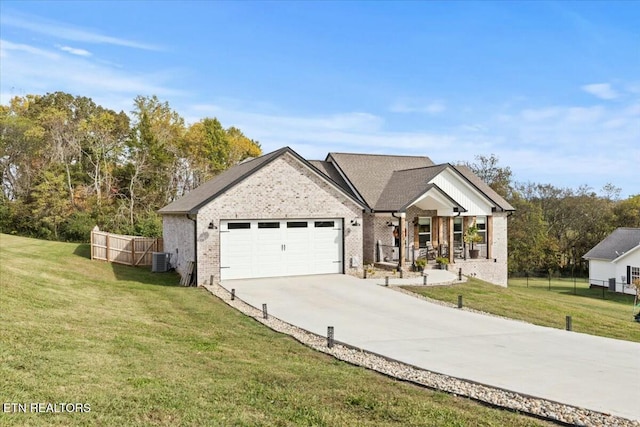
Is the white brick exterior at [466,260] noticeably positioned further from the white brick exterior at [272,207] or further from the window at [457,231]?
the white brick exterior at [272,207]

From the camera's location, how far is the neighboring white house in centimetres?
4241

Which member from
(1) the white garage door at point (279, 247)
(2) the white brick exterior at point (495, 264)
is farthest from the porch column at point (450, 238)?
(1) the white garage door at point (279, 247)

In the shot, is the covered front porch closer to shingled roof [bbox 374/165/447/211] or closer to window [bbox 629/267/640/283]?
shingled roof [bbox 374/165/447/211]

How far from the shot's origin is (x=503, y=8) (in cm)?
1556

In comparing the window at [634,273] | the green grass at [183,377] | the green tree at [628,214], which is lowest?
the window at [634,273]

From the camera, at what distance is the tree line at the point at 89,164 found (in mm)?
39562

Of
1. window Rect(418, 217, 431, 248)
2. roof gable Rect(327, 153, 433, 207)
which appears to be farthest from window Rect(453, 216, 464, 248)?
roof gable Rect(327, 153, 433, 207)

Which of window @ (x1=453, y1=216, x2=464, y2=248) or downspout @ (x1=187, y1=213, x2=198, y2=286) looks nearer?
downspout @ (x1=187, y1=213, x2=198, y2=286)

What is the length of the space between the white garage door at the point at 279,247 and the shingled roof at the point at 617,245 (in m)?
33.7

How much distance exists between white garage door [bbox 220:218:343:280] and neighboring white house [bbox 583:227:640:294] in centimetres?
3209

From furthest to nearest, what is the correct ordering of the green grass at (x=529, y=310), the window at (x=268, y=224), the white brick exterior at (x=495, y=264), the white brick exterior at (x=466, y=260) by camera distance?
the white brick exterior at (x=495, y=264) → the white brick exterior at (x=466, y=260) → the window at (x=268, y=224) → the green grass at (x=529, y=310)

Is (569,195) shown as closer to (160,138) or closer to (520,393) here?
(160,138)

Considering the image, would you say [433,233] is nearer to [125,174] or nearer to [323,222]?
[323,222]

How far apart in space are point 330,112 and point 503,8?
18752mm
